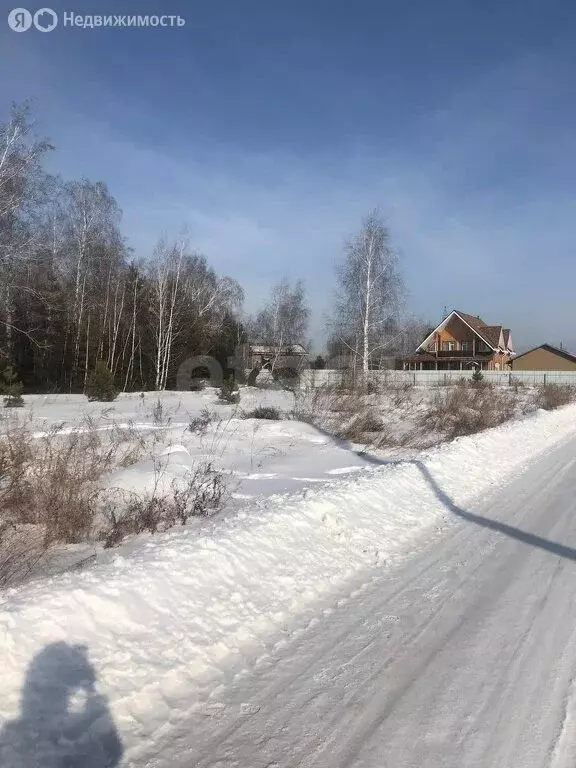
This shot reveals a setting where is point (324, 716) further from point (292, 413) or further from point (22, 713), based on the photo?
point (292, 413)

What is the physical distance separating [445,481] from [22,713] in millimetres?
7424

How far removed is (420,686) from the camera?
123 inches

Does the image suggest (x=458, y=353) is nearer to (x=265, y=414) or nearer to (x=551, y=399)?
(x=551, y=399)

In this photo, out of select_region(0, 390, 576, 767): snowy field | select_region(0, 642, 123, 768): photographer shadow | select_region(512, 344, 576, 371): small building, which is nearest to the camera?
select_region(0, 642, 123, 768): photographer shadow

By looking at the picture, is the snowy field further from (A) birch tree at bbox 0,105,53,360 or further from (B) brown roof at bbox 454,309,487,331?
(B) brown roof at bbox 454,309,487,331

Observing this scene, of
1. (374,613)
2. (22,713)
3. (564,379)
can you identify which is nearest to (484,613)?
(374,613)

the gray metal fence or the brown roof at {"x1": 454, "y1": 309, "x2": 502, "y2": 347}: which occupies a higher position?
the brown roof at {"x1": 454, "y1": 309, "x2": 502, "y2": 347}

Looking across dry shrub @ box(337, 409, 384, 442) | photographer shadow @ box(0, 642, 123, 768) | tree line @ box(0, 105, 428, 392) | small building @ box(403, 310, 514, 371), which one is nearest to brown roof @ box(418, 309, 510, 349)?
small building @ box(403, 310, 514, 371)

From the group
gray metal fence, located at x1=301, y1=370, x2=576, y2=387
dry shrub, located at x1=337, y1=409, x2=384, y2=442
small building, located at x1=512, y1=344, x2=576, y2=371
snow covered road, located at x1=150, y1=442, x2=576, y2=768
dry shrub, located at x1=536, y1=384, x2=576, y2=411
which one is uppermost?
small building, located at x1=512, y1=344, x2=576, y2=371

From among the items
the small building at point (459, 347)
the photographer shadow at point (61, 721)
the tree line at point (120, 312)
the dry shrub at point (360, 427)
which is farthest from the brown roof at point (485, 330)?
the photographer shadow at point (61, 721)

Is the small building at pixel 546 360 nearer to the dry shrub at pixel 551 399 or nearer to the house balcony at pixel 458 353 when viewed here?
the house balcony at pixel 458 353

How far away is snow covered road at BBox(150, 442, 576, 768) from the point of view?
2.57 m

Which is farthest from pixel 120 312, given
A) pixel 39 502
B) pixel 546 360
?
pixel 546 360

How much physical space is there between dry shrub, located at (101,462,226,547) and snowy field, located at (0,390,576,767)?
10.9 inches
